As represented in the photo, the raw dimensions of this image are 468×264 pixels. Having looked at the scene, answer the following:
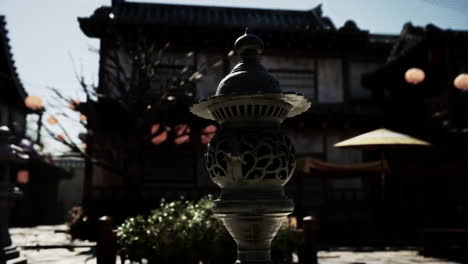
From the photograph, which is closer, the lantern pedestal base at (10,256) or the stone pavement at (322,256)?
the lantern pedestal base at (10,256)

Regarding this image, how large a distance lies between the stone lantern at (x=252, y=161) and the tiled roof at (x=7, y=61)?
18.7m

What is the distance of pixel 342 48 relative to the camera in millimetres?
17312

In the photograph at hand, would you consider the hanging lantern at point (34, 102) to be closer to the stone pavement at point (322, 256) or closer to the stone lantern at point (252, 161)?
the stone pavement at point (322, 256)

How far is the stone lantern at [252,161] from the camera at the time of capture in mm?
3086

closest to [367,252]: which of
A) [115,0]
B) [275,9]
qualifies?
[275,9]

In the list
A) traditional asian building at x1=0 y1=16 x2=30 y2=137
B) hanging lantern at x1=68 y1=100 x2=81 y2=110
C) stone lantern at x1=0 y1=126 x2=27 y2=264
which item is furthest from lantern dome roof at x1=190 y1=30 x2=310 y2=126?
traditional asian building at x1=0 y1=16 x2=30 y2=137

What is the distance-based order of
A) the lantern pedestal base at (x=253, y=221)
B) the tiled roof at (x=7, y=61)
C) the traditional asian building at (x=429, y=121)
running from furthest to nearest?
the tiled roof at (x=7, y=61), the traditional asian building at (x=429, y=121), the lantern pedestal base at (x=253, y=221)

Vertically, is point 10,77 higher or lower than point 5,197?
higher

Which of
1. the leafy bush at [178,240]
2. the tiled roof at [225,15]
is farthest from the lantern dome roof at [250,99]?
the tiled roof at [225,15]

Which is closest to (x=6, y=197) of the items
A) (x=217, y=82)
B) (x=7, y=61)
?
(x=217, y=82)

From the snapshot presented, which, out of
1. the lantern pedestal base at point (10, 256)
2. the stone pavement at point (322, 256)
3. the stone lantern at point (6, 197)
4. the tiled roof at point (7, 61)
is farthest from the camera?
the tiled roof at point (7, 61)

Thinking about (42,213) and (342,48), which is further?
(42,213)

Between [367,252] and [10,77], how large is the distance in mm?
17763

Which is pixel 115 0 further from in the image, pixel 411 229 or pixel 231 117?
pixel 231 117
